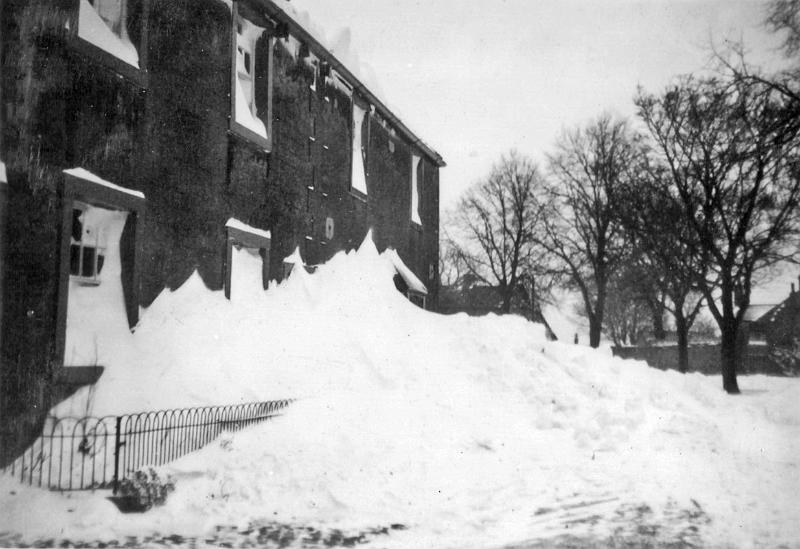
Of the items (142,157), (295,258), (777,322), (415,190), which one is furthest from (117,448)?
(777,322)

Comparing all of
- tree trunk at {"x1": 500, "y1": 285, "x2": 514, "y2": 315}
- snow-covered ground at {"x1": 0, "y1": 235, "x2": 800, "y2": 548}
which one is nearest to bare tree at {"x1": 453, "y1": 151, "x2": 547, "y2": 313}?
tree trunk at {"x1": 500, "y1": 285, "x2": 514, "y2": 315}

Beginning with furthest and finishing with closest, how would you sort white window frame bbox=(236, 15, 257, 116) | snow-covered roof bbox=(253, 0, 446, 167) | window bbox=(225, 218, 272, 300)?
snow-covered roof bbox=(253, 0, 446, 167) < white window frame bbox=(236, 15, 257, 116) < window bbox=(225, 218, 272, 300)

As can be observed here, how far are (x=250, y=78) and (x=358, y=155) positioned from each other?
17.7ft

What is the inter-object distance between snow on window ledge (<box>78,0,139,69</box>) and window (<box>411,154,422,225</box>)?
1363 centimetres

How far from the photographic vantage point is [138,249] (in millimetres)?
8672

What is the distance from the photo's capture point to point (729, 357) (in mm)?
17469

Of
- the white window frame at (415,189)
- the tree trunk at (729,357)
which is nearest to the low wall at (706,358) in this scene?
the tree trunk at (729,357)

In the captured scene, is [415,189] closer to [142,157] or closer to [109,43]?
[142,157]

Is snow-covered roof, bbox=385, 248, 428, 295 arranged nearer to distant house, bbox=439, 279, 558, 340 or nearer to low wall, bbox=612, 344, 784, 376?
distant house, bbox=439, 279, 558, 340

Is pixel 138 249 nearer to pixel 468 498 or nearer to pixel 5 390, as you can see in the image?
pixel 5 390

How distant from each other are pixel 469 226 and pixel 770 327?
58.7ft

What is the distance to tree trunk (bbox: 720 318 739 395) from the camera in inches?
659

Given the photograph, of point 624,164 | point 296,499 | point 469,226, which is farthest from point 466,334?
point 469,226

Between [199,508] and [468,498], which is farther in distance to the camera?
[468,498]
